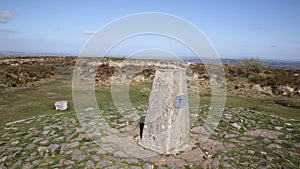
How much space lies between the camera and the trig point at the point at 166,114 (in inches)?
257

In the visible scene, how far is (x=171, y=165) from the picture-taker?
5914 millimetres

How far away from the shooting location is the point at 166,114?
21.4 ft

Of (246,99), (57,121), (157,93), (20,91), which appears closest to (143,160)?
(157,93)

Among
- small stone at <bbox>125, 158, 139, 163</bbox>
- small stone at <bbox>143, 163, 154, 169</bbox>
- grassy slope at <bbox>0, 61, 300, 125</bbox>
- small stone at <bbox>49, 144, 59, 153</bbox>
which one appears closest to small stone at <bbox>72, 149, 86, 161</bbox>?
small stone at <bbox>49, 144, 59, 153</bbox>

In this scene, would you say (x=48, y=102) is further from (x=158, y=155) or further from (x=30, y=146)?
(x=158, y=155)

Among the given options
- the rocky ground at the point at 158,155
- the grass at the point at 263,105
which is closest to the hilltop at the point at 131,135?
the rocky ground at the point at 158,155

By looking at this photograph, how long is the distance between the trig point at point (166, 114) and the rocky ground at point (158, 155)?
1.34ft

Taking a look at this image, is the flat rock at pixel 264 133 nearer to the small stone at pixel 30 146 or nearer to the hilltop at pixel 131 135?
the hilltop at pixel 131 135

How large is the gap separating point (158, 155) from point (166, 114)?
115 centimetres

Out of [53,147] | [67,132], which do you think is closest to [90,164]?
[53,147]

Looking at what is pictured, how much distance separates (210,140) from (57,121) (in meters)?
5.87

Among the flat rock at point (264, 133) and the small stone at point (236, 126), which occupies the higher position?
the small stone at point (236, 126)

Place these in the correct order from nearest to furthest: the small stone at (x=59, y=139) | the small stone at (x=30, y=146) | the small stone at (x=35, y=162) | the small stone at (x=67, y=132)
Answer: the small stone at (x=35, y=162) < the small stone at (x=30, y=146) < the small stone at (x=59, y=139) < the small stone at (x=67, y=132)

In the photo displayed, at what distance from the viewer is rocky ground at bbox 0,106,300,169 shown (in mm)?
6062
